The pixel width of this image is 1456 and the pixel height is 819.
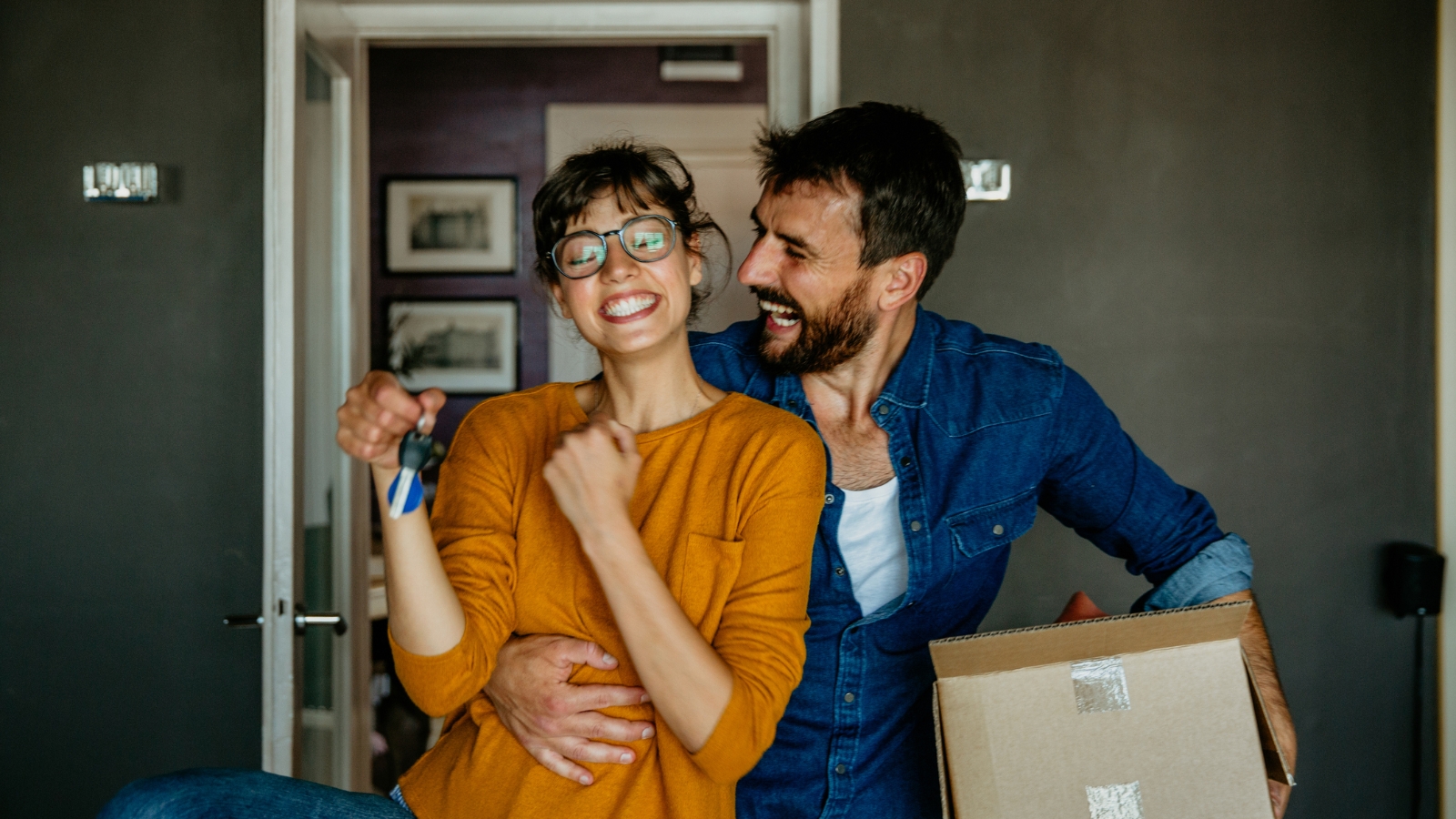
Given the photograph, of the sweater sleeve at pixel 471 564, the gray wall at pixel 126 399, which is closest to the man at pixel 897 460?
the sweater sleeve at pixel 471 564

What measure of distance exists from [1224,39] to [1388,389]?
0.88 meters

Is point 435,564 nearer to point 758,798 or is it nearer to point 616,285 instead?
point 616,285

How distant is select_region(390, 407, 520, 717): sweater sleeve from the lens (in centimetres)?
101

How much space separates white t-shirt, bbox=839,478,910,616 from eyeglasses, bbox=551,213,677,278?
0.48 metres

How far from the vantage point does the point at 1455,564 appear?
2.17 meters

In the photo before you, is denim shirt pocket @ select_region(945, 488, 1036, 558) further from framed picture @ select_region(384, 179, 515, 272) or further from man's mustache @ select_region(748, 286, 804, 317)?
framed picture @ select_region(384, 179, 515, 272)

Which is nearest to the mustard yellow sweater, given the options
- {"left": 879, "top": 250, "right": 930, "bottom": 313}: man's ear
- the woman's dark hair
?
the woman's dark hair

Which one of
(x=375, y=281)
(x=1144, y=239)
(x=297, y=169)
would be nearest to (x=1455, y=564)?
(x=1144, y=239)

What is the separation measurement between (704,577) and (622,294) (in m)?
0.35

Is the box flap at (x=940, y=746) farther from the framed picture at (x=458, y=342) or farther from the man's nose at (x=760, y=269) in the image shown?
the framed picture at (x=458, y=342)

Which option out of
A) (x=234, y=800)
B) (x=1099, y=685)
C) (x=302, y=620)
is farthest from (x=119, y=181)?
(x=1099, y=685)

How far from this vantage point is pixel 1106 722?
1.06 meters

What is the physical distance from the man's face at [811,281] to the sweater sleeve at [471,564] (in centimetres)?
51

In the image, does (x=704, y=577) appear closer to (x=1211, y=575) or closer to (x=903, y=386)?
(x=903, y=386)
